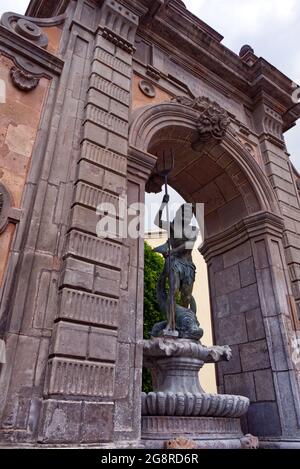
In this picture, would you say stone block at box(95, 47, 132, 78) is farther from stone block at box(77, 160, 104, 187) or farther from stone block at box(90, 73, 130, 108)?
stone block at box(77, 160, 104, 187)

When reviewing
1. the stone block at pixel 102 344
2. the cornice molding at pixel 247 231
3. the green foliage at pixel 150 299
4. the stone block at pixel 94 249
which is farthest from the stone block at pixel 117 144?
the green foliage at pixel 150 299

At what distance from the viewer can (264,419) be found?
6004mm

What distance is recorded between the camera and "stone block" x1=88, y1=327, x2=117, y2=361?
4.04 metres

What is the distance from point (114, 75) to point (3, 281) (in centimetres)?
393

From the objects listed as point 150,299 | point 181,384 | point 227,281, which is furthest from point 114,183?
point 150,299

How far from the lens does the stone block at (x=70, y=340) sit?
3.86 meters

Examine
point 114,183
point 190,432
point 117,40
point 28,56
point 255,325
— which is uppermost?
point 117,40

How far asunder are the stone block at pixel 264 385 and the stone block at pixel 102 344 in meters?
3.24

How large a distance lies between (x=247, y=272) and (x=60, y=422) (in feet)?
16.0

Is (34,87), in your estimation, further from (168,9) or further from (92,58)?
(168,9)

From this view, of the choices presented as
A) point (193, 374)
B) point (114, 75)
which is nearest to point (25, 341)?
point (193, 374)

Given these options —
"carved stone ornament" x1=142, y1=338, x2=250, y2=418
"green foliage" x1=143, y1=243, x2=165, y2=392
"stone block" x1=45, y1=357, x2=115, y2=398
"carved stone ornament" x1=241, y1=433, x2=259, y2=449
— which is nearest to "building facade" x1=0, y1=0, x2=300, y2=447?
"stone block" x1=45, y1=357, x2=115, y2=398

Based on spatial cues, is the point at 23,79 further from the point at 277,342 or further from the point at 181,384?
the point at 277,342

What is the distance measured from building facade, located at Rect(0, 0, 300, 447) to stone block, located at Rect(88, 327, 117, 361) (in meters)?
0.01
